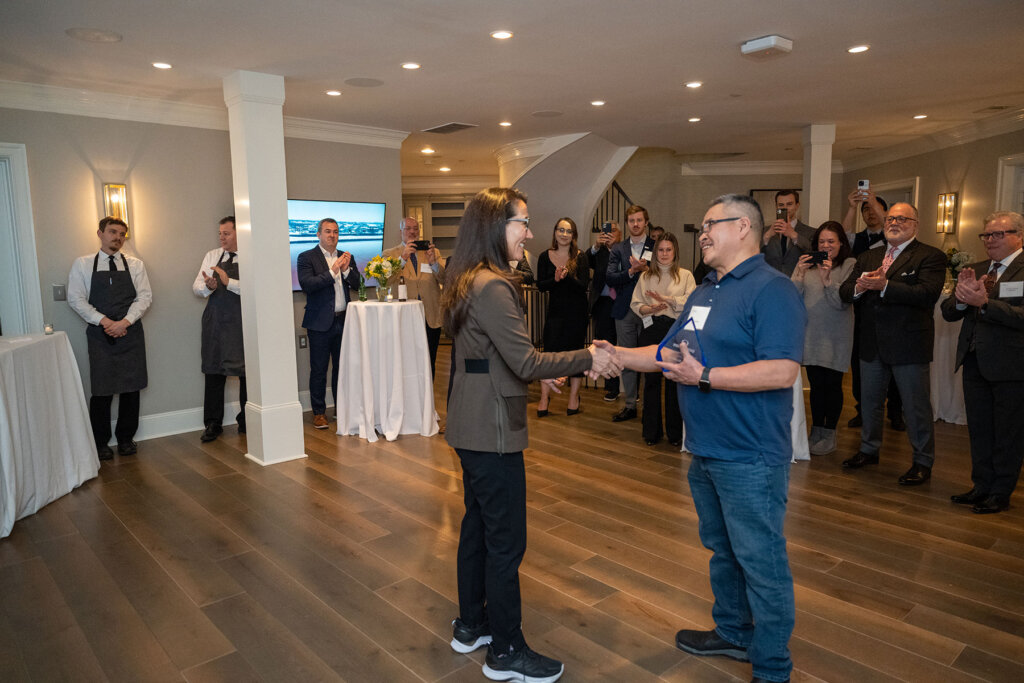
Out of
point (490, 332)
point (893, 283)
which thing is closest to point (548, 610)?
point (490, 332)

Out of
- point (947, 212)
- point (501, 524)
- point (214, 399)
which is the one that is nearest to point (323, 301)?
point (214, 399)

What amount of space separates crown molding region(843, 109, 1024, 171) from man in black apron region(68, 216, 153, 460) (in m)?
8.26

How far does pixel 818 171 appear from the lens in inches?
270

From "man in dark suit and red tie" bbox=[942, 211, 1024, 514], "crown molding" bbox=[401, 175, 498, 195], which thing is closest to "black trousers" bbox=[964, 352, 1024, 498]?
"man in dark suit and red tie" bbox=[942, 211, 1024, 514]

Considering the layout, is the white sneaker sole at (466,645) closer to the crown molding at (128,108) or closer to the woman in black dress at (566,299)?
the woman in black dress at (566,299)

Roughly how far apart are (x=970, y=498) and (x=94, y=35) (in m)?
5.58

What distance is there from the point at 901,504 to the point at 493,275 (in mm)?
3015

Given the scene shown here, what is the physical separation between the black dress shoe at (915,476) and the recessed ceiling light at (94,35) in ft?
17.4

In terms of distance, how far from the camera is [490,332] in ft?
6.56

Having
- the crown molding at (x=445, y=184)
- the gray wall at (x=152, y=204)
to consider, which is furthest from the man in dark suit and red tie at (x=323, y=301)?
the crown molding at (x=445, y=184)

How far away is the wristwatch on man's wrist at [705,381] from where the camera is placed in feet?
6.31

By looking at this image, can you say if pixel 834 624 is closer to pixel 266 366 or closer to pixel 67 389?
pixel 266 366

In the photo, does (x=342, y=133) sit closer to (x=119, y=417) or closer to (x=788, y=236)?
(x=119, y=417)

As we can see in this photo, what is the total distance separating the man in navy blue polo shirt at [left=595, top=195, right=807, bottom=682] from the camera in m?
1.89
